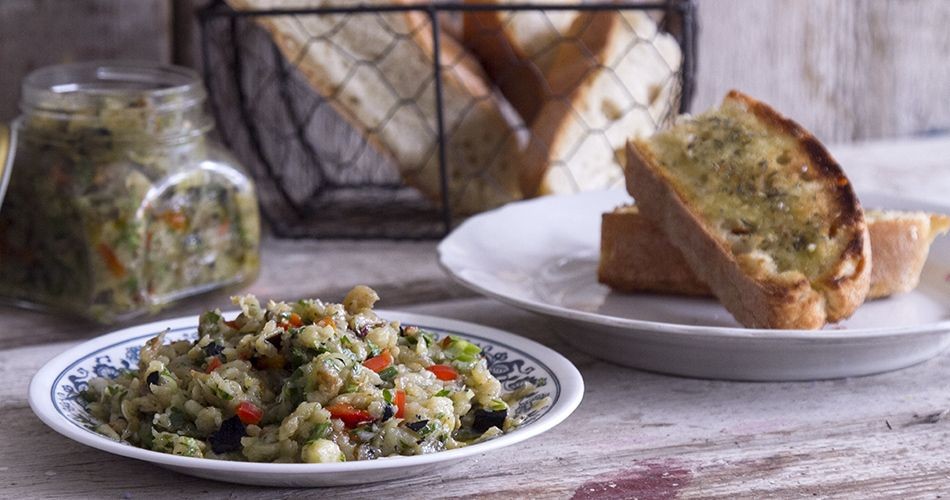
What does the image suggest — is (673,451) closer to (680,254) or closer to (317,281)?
(680,254)

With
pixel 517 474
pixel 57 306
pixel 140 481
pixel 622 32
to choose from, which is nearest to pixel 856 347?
pixel 517 474


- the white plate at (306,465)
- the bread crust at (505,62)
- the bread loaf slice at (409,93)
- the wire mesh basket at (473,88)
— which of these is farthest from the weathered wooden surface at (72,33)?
the white plate at (306,465)

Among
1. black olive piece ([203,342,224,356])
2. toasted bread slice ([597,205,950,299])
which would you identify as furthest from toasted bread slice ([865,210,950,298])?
black olive piece ([203,342,224,356])

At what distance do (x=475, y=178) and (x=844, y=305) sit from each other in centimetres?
97

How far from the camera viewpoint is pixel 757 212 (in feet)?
Answer: 4.84

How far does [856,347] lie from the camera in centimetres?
135

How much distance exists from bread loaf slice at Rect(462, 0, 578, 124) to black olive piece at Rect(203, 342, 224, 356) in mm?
1175

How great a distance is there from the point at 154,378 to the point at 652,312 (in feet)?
2.35

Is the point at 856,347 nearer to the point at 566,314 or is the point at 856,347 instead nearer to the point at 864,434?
the point at 864,434

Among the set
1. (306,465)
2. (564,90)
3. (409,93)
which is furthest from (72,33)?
(306,465)

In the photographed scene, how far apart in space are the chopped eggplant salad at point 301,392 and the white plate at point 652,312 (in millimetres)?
237

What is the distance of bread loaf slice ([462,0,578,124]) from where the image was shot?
7.19ft

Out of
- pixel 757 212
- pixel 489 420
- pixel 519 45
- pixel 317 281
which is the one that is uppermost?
pixel 519 45

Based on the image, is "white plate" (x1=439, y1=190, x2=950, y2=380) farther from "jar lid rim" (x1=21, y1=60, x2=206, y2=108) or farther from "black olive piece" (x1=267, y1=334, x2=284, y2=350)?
"jar lid rim" (x1=21, y1=60, x2=206, y2=108)
